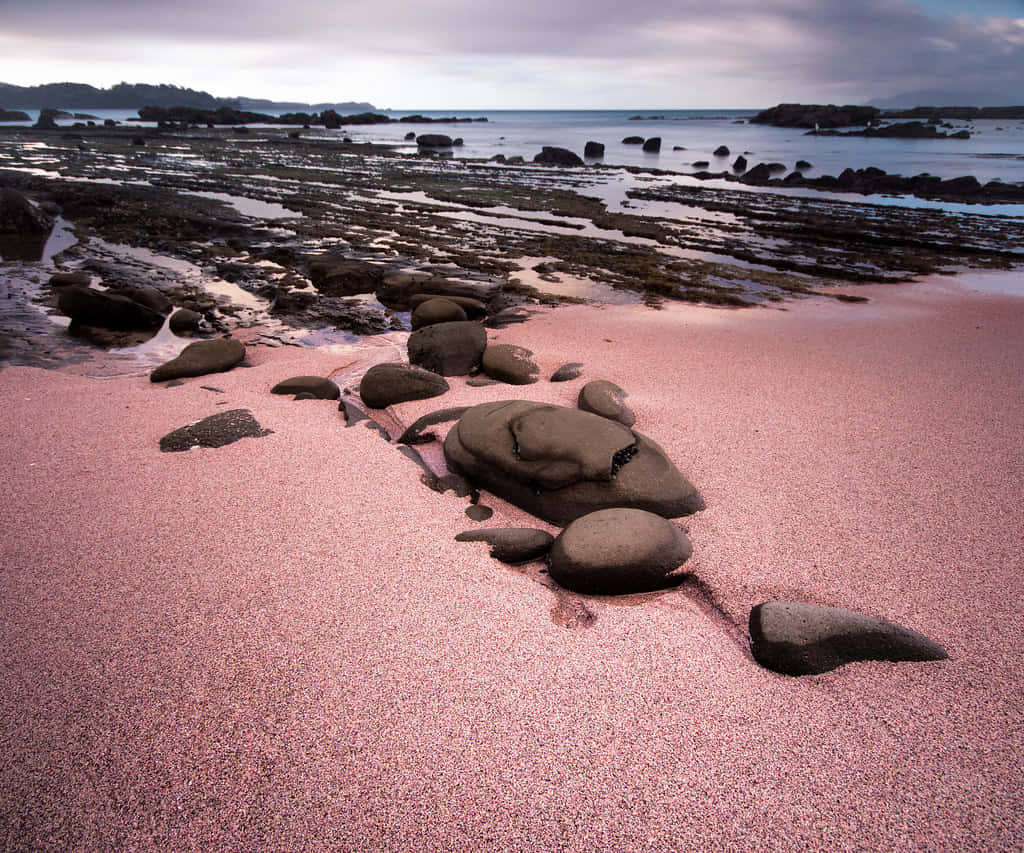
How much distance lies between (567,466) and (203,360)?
4.68 m

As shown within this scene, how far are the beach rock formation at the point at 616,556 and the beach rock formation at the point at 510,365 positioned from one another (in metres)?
2.83

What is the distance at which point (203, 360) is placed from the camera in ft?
19.0

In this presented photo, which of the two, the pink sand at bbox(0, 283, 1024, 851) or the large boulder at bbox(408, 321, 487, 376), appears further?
the large boulder at bbox(408, 321, 487, 376)

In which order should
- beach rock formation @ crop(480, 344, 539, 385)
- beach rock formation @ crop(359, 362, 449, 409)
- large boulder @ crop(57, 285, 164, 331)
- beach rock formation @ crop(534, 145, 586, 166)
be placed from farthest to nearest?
beach rock formation @ crop(534, 145, 586, 166), large boulder @ crop(57, 285, 164, 331), beach rock formation @ crop(480, 344, 539, 385), beach rock formation @ crop(359, 362, 449, 409)

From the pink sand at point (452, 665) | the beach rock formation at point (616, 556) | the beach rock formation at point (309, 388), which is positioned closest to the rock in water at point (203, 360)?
the beach rock formation at point (309, 388)

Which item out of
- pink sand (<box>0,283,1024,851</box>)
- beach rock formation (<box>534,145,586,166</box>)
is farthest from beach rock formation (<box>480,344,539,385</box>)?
beach rock formation (<box>534,145,586,166</box>)

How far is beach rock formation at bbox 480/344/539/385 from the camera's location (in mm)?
5559

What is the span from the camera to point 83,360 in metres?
6.30

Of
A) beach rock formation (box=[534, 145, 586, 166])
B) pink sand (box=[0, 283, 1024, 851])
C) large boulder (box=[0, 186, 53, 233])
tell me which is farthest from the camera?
beach rock formation (box=[534, 145, 586, 166])

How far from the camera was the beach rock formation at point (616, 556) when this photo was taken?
2.71 meters

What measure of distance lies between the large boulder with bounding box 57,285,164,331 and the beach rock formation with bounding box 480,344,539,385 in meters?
5.15

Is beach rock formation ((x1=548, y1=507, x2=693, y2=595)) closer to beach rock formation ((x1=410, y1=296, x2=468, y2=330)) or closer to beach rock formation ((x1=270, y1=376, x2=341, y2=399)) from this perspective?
beach rock formation ((x1=270, y1=376, x2=341, y2=399))

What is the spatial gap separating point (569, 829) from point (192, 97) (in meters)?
161

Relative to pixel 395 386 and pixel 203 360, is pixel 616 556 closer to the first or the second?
Result: pixel 395 386
